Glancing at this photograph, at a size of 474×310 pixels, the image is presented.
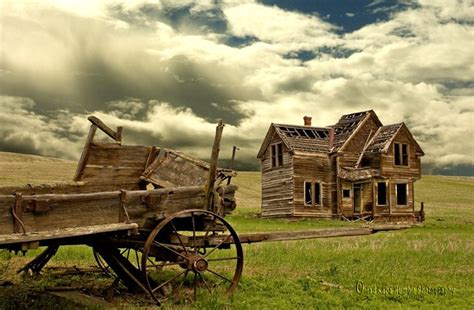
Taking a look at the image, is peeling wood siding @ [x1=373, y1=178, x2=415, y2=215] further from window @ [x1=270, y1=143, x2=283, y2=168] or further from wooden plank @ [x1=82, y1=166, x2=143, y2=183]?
wooden plank @ [x1=82, y1=166, x2=143, y2=183]

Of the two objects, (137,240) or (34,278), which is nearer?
(137,240)

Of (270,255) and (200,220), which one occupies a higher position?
(200,220)

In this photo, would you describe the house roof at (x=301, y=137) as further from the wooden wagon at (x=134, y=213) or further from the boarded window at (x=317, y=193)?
the wooden wagon at (x=134, y=213)

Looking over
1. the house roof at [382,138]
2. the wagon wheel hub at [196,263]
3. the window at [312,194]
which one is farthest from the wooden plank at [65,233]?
the house roof at [382,138]

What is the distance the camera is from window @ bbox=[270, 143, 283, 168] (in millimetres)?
35591

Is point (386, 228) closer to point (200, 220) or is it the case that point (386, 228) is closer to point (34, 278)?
point (200, 220)

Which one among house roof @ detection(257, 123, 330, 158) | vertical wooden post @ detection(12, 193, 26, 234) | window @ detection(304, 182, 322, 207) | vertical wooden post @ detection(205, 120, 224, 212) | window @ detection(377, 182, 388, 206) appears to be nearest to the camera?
vertical wooden post @ detection(12, 193, 26, 234)

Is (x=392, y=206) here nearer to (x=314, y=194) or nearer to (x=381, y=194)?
(x=381, y=194)

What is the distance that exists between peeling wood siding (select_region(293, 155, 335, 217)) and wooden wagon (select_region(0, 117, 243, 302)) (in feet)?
78.7

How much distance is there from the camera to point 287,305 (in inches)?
313

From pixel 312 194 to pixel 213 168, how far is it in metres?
27.1

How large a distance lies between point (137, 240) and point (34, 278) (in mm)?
2607

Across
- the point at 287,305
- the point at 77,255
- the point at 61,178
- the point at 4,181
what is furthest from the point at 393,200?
the point at 61,178

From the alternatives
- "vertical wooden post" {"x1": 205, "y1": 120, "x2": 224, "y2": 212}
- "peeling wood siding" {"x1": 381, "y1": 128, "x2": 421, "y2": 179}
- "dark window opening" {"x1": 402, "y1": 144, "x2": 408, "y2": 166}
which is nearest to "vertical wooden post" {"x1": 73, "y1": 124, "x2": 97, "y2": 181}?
"vertical wooden post" {"x1": 205, "y1": 120, "x2": 224, "y2": 212}
